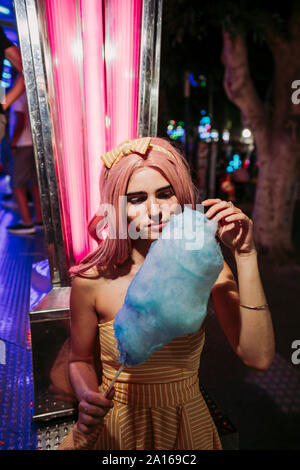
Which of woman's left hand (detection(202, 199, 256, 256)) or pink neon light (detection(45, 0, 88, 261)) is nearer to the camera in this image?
woman's left hand (detection(202, 199, 256, 256))

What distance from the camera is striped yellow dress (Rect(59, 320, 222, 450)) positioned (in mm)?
1232

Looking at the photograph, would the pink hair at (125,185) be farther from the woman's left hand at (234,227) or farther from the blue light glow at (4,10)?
the blue light glow at (4,10)

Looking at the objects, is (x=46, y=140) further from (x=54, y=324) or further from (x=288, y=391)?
(x=288, y=391)

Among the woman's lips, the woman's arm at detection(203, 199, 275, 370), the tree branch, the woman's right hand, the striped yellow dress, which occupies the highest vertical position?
the tree branch

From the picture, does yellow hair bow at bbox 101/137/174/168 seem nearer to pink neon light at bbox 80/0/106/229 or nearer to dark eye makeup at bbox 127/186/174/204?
dark eye makeup at bbox 127/186/174/204

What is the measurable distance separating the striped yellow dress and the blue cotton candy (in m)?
0.33

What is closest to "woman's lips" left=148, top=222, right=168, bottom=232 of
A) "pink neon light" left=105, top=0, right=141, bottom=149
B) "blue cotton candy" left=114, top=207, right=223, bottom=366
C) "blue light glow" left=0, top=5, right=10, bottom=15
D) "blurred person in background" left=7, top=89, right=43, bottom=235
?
"blue cotton candy" left=114, top=207, right=223, bottom=366

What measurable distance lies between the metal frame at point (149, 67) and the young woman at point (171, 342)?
38 cm

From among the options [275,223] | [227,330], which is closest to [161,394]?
[227,330]

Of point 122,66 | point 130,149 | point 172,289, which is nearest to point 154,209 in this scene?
point 130,149

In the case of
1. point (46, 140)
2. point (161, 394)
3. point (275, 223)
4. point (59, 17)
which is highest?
point (59, 17)

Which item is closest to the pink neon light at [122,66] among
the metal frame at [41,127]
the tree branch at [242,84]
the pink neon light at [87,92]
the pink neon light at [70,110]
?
the pink neon light at [87,92]

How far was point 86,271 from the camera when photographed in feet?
4.38

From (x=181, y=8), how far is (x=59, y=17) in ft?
15.8
